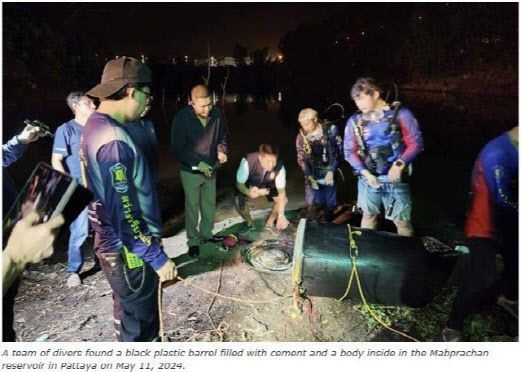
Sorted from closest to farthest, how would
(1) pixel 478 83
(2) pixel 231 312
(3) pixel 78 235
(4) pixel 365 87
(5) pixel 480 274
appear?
1. (5) pixel 480 274
2. (2) pixel 231 312
3. (4) pixel 365 87
4. (3) pixel 78 235
5. (1) pixel 478 83

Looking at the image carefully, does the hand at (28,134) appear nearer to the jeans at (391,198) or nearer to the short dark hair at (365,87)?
the short dark hair at (365,87)

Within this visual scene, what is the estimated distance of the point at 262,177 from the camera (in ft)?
15.7

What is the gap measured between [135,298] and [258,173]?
2645 mm

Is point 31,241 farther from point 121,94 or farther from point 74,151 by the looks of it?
point 74,151

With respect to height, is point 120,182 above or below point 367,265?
above

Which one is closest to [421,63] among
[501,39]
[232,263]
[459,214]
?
[501,39]

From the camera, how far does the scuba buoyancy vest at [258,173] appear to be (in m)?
4.70

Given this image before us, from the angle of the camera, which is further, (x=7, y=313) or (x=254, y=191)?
(x=254, y=191)

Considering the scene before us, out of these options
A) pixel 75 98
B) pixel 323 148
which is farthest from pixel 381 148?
pixel 75 98

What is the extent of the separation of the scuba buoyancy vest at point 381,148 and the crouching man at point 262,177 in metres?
1.09

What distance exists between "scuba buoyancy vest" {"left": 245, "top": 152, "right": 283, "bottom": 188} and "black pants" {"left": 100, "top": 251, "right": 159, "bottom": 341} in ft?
7.99

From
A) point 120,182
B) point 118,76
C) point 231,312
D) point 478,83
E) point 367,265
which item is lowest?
point 231,312

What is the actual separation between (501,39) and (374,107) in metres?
36.9

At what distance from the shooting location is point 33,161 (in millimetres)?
11242
